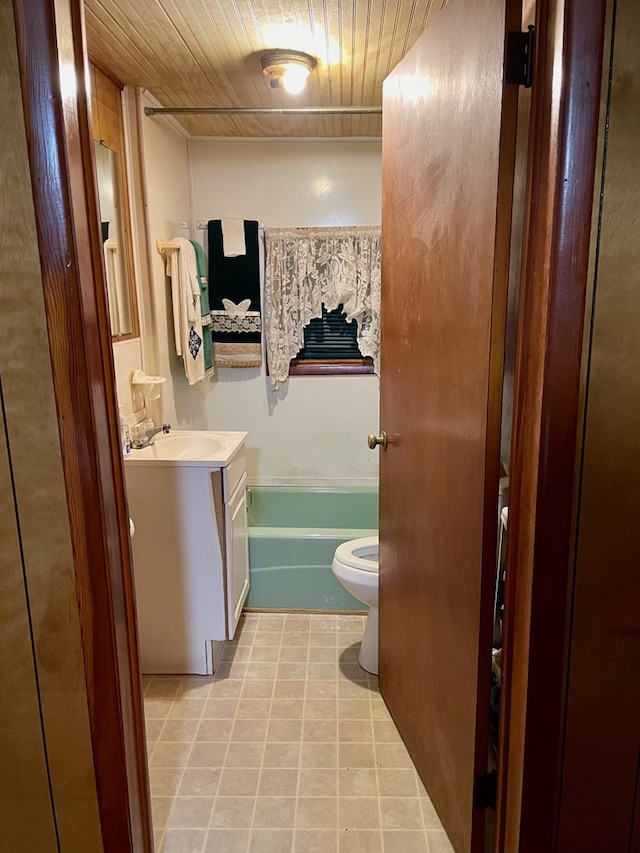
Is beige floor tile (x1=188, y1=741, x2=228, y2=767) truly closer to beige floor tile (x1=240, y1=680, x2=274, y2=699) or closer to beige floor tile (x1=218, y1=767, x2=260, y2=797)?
beige floor tile (x1=218, y1=767, x2=260, y2=797)

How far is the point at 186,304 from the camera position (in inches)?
110

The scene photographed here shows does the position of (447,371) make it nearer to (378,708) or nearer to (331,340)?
(378,708)

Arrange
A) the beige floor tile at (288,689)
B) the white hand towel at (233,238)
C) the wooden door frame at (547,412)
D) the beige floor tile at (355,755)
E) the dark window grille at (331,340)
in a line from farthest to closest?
the dark window grille at (331,340)
the white hand towel at (233,238)
the beige floor tile at (288,689)
the beige floor tile at (355,755)
the wooden door frame at (547,412)

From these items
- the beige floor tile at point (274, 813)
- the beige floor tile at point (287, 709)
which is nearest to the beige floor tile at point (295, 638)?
the beige floor tile at point (287, 709)

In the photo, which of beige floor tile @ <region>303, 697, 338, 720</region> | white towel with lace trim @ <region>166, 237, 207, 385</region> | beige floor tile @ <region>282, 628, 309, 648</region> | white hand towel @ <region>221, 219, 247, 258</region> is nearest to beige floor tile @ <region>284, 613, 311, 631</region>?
beige floor tile @ <region>282, 628, 309, 648</region>

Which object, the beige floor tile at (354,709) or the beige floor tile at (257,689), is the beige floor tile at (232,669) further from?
the beige floor tile at (354,709)

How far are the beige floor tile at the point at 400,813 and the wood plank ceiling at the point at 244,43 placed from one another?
7.94 ft

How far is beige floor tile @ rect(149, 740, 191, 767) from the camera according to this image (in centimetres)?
175

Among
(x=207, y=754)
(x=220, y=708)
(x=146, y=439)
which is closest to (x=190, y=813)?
(x=207, y=754)

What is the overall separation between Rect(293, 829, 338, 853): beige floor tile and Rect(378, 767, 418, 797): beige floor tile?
203 mm

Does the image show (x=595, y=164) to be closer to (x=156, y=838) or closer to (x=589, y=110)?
(x=589, y=110)

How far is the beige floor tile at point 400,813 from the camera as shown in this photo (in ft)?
5.05

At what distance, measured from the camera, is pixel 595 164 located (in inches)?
35.0

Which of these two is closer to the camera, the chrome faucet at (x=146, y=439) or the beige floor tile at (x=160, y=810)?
the beige floor tile at (x=160, y=810)
